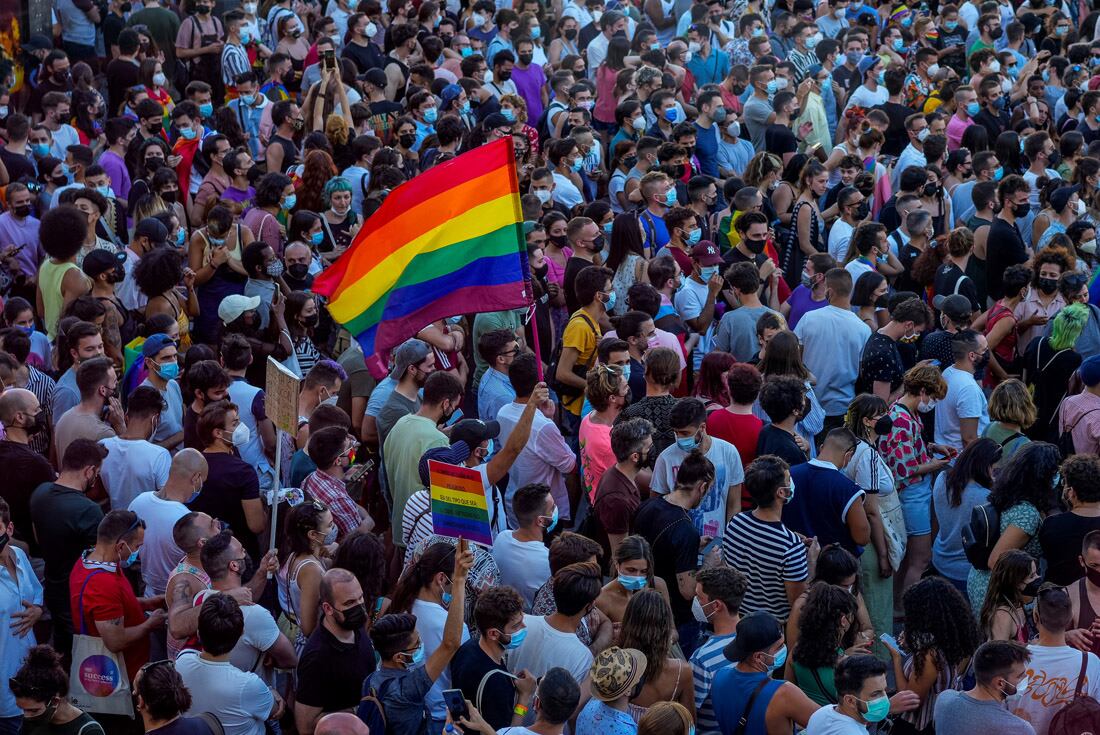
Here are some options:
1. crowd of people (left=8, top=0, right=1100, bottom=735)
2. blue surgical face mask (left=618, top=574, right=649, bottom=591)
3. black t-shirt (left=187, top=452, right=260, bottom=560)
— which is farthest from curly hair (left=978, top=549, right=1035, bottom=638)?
black t-shirt (left=187, top=452, right=260, bottom=560)

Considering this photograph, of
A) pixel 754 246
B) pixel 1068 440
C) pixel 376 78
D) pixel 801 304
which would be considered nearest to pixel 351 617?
pixel 1068 440

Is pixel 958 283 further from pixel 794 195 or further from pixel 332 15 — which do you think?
pixel 332 15

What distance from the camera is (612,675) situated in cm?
574

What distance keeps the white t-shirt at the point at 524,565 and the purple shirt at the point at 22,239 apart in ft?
18.3

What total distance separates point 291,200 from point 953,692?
7155 millimetres

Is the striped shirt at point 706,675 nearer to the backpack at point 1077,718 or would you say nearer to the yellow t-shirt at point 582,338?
the backpack at point 1077,718

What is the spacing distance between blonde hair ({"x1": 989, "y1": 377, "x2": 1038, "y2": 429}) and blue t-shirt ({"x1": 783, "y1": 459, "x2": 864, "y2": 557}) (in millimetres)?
1165

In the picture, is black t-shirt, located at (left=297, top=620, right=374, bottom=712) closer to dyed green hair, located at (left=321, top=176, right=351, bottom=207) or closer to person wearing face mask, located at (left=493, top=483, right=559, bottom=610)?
person wearing face mask, located at (left=493, top=483, right=559, bottom=610)

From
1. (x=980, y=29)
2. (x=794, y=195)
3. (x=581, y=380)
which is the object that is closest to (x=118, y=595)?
(x=581, y=380)

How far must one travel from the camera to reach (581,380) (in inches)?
371

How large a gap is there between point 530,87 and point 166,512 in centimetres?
1004

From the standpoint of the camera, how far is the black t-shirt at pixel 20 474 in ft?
25.3

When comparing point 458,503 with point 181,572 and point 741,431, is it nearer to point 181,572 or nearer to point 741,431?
point 181,572

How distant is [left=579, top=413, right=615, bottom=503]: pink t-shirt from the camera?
27.0 feet
